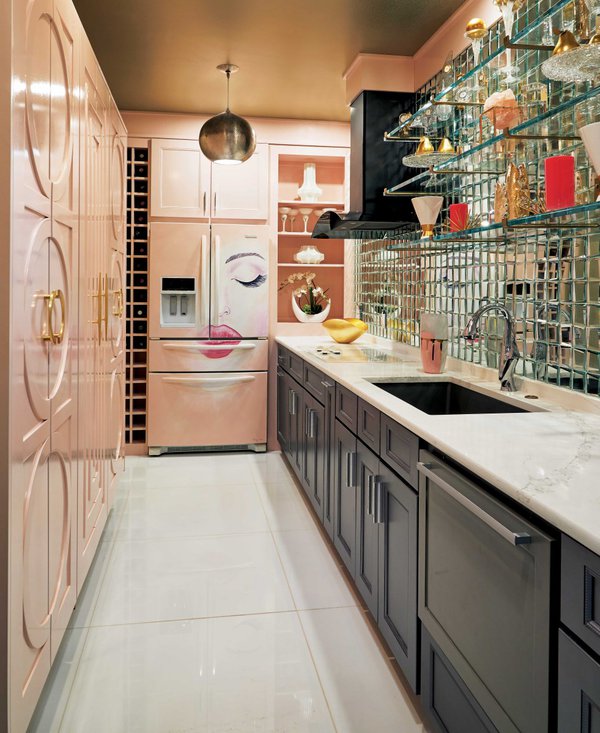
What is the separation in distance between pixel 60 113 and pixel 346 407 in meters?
1.57

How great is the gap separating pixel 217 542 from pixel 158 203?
2706 mm

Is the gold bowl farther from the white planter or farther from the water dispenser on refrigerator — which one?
the white planter

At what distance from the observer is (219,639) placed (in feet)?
8.02

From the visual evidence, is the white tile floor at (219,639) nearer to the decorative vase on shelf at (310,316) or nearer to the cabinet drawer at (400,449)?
the cabinet drawer at (400,449)

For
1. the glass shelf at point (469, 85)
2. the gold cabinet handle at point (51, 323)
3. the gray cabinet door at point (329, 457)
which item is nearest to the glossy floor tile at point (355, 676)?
the gray cabinet door at point (329, 457)

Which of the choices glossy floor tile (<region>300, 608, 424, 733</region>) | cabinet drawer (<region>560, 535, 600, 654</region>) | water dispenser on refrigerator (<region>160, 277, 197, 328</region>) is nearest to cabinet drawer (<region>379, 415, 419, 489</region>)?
glossy floor tile (<region>300, 608, 424, 733</region>)

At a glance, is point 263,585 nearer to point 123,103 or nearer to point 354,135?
point 354,135

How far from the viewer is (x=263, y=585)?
291 centimetres

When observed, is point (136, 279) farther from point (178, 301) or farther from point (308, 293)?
point (308, 293)

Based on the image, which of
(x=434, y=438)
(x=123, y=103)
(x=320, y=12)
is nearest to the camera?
(x=434, y=438)

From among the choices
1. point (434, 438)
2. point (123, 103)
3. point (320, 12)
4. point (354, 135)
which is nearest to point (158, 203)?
Result: point (123, 103)

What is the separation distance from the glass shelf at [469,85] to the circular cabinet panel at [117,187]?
1336mm

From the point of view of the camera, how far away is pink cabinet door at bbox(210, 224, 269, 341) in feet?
16.6

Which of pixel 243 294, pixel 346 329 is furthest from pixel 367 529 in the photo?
pixel 243 294
